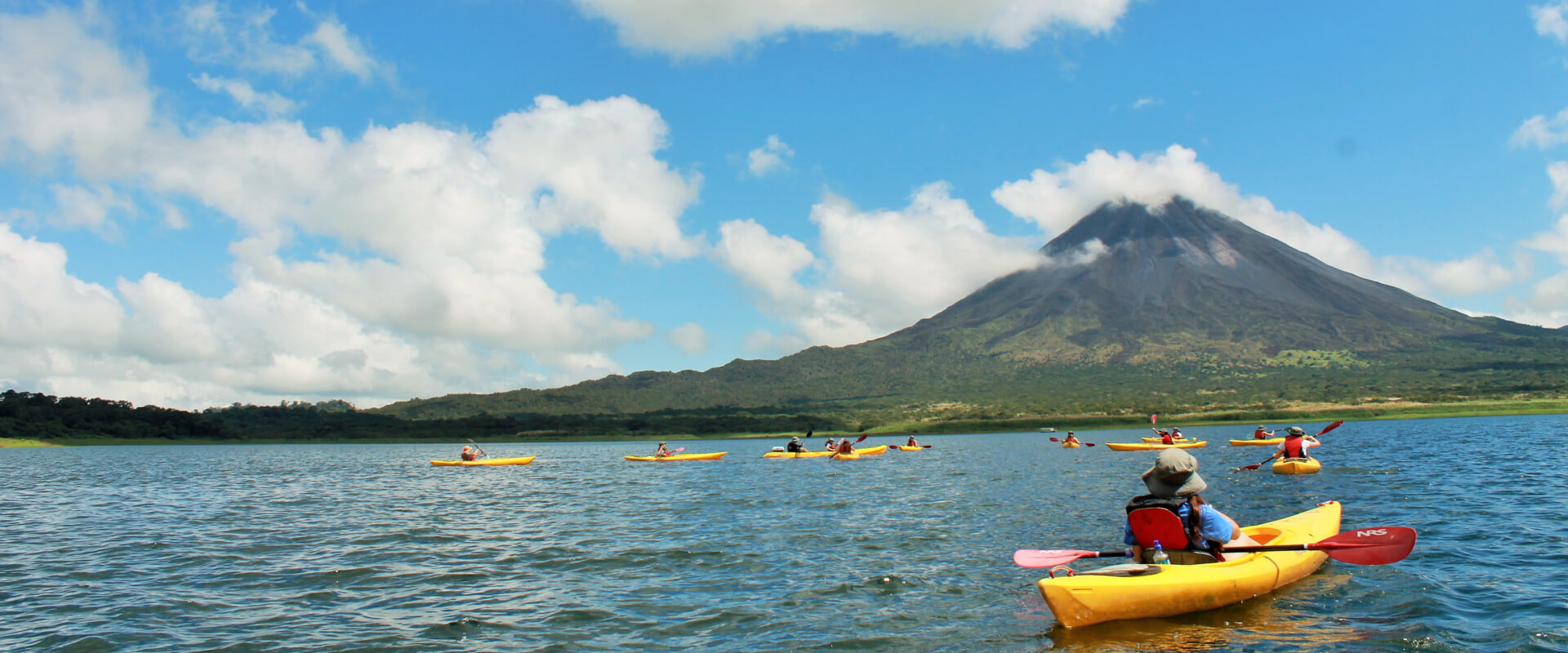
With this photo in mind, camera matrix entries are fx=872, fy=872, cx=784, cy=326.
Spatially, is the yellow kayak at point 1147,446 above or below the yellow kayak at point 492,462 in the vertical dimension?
below

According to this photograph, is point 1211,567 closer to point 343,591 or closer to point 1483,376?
point 343,591

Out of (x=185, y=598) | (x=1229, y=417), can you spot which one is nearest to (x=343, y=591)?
(x=185, y=598)

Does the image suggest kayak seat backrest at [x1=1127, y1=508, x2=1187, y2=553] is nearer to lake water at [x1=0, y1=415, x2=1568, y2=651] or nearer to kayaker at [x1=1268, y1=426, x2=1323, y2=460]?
lake water at [x1=0, y1=415, x2=1568, y2=651]

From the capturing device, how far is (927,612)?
1468cm

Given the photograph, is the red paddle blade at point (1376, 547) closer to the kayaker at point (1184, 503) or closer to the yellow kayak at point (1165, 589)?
the yellow kayak at point (1165, 589)

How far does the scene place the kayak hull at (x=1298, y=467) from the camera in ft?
123

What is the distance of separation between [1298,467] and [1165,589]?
29.1 m

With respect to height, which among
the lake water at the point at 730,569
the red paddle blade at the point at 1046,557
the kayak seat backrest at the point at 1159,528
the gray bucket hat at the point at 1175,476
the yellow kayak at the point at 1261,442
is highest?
the gray bucket hat at the point at 1175,476

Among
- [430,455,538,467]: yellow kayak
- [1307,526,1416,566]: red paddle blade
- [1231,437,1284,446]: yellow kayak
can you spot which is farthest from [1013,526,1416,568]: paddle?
[430,455,538,467]: yellow kayak

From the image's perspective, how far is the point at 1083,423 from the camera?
461 ft

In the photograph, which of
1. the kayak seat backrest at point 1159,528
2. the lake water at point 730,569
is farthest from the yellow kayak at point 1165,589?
the kayak seat backrest at point 1159,528

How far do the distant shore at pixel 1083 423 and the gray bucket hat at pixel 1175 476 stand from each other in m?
106

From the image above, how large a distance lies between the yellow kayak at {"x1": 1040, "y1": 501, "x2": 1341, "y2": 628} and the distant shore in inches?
4119

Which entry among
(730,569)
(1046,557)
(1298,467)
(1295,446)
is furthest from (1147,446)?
(1046,557)
